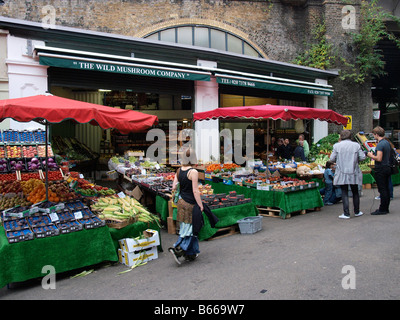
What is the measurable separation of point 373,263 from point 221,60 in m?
10.6

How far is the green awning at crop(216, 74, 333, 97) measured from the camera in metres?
13.4

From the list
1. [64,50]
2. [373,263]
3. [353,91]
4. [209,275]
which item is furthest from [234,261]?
[353,91]

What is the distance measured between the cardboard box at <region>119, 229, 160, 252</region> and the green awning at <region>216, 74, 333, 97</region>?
332 inches

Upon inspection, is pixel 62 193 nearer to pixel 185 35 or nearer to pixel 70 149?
pixel 70 149

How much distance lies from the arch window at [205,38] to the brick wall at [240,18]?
0.27m

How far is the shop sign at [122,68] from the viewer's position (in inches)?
389

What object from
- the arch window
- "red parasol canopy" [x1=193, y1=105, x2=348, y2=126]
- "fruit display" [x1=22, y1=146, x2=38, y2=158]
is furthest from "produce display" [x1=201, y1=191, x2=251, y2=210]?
the arch window

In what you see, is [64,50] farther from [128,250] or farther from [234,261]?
[234,261]

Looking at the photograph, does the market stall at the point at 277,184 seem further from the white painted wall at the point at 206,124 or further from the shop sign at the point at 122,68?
the white painted wall at the point at 206,124

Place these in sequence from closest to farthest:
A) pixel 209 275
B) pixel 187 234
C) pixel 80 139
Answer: pixel 209 275 < pixel 187 234 < pixel 80 139

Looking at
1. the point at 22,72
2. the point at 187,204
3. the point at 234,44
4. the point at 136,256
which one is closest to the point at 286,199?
the point at 187,204

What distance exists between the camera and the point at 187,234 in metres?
5.42

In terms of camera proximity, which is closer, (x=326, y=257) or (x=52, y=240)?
(x=52, y=240)
